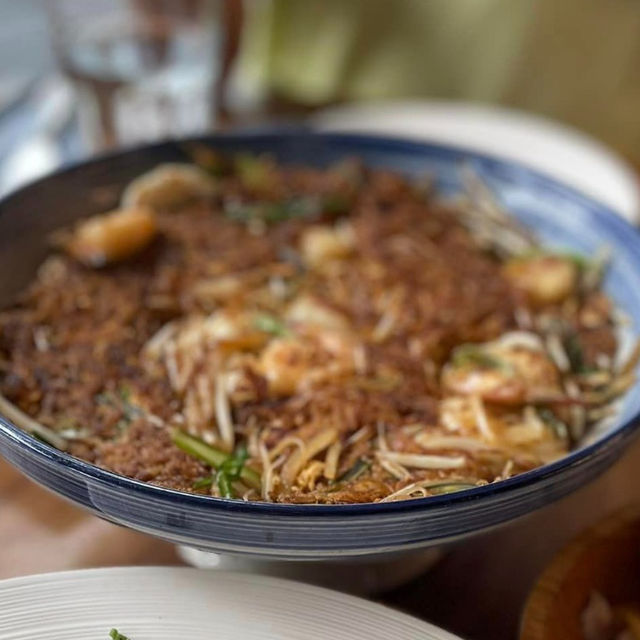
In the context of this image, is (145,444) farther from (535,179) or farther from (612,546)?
(535,179)

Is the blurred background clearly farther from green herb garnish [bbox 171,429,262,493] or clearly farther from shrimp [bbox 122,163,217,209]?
green herb garnish [bbox 171,429,262,493]

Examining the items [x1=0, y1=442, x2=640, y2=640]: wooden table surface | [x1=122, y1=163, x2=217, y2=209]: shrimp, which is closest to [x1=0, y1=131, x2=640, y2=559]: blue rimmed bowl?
[x1=0, y1=442, x2=640, y2=640]: wooden table surface

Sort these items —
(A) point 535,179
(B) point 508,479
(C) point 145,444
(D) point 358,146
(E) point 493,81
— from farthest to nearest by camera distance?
(E) point 493,81 → (D) point 358,146 → (A) point 535,179 → (C) point 145,444 → (B) point 508,479

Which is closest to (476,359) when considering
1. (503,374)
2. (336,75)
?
(503,374)

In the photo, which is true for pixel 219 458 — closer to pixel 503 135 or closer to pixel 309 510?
pixel 309 510

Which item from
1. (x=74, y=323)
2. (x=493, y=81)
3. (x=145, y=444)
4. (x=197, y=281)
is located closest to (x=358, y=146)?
(x=197, y=281)

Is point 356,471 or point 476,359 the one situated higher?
point 476,359

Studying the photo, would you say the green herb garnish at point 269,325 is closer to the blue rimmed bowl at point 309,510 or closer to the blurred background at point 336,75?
the blue rimmed bowl at point 309,510
